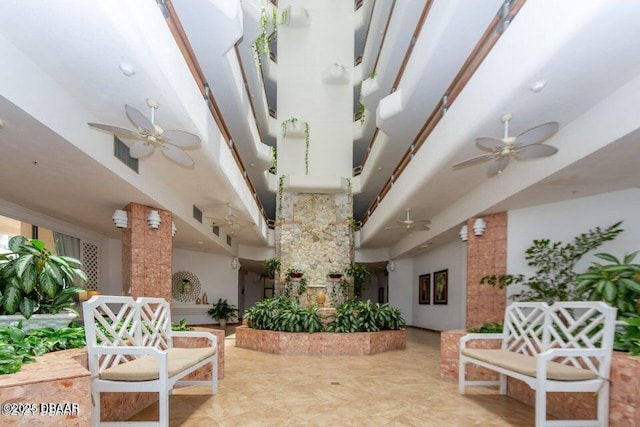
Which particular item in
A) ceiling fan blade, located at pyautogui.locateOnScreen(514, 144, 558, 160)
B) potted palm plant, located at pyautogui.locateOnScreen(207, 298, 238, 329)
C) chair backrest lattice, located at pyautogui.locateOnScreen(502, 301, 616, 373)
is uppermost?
ceiling fan blade, located at pyautogui.locateOnScreen(514, 144, 558, 160)

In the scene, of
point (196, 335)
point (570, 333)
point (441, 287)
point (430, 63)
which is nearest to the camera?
point (570, 333)

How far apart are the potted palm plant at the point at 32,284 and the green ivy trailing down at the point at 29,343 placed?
20cm

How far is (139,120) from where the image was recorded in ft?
11.9

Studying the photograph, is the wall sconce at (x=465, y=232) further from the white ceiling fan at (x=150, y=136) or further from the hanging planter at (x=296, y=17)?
the hanging planter at (x=296, y=17)

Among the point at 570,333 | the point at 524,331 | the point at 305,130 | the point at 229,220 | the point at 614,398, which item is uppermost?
the point at 305,130

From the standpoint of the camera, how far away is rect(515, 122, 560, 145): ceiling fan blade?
363cm

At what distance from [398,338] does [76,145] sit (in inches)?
251

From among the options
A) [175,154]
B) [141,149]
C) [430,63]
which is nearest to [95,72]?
[141,149]

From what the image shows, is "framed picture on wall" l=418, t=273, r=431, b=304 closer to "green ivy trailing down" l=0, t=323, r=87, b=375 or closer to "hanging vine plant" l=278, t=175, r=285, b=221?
"hanging vine plant" l=278, t=175, r=285, b=221

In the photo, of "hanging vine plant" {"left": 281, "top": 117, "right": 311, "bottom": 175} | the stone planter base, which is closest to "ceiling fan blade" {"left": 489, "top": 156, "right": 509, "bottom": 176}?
the stone planter base

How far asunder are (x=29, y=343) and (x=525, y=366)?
3955 millimetres

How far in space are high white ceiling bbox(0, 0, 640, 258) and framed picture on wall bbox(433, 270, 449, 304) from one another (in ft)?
9.77

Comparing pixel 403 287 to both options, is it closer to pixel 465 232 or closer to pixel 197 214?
pixel 465 232

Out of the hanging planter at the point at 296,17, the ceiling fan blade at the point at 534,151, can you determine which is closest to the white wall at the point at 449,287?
the ceiling fan blade at the point at 534,151
